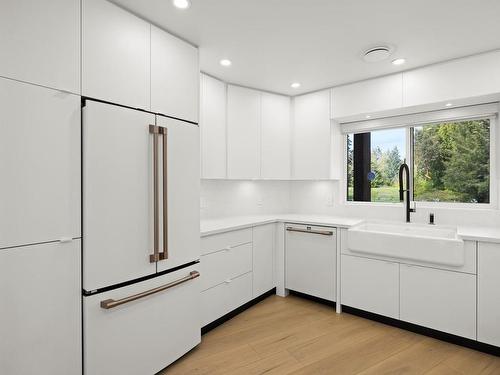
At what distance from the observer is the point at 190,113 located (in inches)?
88.1

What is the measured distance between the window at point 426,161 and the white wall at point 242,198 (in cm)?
92

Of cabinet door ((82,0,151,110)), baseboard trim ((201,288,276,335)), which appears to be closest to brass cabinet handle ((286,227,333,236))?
baseboard trim ((201,288,276,335))

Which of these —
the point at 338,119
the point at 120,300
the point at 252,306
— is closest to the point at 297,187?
the point at 338,119

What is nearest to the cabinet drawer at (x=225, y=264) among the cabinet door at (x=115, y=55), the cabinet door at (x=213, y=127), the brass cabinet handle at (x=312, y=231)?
the brass cabinet handle at (x=312, y=231)

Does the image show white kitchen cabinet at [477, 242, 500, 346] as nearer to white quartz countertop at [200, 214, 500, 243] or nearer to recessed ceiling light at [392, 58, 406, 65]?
white quartz countertop at [200, 214, 500, 243]

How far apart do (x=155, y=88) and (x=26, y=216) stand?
109 cm

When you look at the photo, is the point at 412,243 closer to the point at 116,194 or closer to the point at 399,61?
the point at 399,61

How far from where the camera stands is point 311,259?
314 centimetres

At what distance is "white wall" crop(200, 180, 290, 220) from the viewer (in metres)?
3.32

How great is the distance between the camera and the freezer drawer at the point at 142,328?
5.40 ft

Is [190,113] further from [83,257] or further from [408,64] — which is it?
[408,64]

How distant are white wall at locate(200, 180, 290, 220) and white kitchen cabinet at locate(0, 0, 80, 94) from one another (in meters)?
1.87

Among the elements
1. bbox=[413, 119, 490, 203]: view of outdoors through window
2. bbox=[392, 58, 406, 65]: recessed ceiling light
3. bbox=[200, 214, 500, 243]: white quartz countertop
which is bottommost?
bbox=[200, 214, 500, 243]: white quartz countertop

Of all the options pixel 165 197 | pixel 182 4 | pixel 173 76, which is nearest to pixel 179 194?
pixel 165 197
